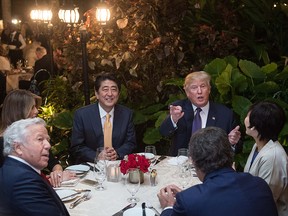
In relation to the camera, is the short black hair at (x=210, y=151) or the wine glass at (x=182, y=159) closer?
the short black hair at (x=210, y=151)

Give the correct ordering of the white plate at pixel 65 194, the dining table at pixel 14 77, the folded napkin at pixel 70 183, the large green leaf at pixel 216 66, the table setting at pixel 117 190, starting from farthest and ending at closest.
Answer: the dining table at pixel 14 77, the large green leaf at pixel 216 66, the folded napkin at pixel 70 183, the white plate at pixel 65 194, the table setting at pixel 117 190

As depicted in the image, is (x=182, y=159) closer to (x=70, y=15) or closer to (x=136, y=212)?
(x=136, y=212)

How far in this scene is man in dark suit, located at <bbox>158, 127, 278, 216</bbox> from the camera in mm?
1830

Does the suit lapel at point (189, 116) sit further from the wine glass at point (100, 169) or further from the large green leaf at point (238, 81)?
the wine glass at point (100, 169)

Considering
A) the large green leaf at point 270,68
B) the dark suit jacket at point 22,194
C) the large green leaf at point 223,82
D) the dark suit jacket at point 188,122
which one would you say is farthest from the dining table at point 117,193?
the large green leaf at point 270,68

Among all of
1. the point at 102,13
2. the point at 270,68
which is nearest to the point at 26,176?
the point at 270,68

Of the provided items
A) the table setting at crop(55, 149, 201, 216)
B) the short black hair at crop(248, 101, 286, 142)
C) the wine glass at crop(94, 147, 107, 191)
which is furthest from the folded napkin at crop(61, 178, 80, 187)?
the short black hair at crop(248, 101, 286, 142)

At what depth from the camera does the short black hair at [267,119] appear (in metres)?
2.73

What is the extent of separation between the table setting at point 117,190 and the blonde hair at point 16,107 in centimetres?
58

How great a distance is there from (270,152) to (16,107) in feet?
5.95

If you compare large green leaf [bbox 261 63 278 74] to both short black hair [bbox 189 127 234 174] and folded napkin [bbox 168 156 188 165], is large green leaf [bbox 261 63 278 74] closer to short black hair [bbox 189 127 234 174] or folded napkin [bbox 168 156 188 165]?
folded napkin [bbox 168 156 188 165]

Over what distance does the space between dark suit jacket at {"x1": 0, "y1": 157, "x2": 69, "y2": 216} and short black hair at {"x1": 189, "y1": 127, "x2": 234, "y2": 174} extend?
2.36 feet

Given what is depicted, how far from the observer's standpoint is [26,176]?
6.57 feet

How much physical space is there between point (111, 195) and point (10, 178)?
76 centimetres
